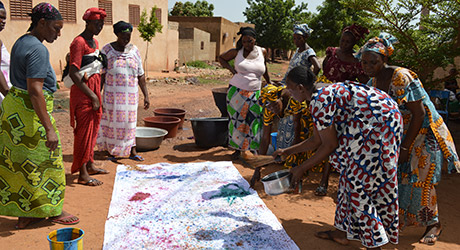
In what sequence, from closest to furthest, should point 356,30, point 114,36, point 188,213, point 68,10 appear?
1. point 188,213
2. point 356,30
3. point 68,10
4. point 114,36

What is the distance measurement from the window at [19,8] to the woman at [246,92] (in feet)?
36.3

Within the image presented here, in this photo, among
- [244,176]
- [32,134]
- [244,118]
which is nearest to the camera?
[32,134]

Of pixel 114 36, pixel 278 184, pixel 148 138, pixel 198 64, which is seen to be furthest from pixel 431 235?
pixel 198 64

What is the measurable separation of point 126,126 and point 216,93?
181 cm

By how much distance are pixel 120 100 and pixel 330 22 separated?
13303mm

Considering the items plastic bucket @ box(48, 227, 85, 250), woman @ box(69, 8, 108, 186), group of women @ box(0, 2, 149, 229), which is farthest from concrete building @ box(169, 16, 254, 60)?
plastic bucket @ box(48, 227, 85, 250)

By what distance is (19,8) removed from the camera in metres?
13.2

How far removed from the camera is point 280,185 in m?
2.98

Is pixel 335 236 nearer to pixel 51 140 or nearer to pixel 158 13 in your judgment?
pixel 51 140

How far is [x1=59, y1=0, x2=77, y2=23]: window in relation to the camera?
14500 millimetres

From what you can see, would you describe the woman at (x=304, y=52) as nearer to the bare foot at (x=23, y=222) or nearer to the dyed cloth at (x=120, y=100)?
the dyed cloth at (x=120, y=100)

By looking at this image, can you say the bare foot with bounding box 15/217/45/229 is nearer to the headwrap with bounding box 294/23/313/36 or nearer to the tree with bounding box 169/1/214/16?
the headwrap with bounding box 294/23/313/36

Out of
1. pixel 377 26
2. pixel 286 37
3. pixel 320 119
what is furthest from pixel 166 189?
pixel 286 37

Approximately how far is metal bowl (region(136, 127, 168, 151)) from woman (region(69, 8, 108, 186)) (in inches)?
52.7
